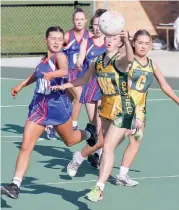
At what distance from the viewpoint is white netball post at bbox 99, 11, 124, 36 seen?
799cm

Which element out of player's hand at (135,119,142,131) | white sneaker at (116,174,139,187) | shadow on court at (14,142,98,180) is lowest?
shadow on court at (14,142,98,180)

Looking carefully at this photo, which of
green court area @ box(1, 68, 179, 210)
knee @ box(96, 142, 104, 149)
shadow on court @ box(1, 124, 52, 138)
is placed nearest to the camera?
green court area @ box(1, 68, 179, 210)

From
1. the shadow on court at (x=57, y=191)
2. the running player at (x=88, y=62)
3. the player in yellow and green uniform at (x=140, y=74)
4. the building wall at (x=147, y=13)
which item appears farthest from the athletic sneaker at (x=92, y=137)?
the building wall at (x=147, y=13)

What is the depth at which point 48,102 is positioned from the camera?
8.84 m

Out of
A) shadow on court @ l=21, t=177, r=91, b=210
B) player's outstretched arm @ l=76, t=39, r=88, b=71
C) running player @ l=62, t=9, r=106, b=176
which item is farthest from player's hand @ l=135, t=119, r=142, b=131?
player's outstretched arm @ l=76, t=39, r=88, b=71

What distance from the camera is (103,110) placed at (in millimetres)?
8531

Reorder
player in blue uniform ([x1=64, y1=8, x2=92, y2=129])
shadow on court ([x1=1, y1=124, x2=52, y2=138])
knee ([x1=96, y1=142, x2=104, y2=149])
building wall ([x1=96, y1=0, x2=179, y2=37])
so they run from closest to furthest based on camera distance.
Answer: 1. knee ([x1=96, y1=142, x2=104, y2=149])
2. player in blue uniform ([x1=64, y1=8, x2=92, y2=129])
3. shadow on court ([x1=1, y1=124, x2=52, y2=138])
4. building wall ([x1=96, y1=0, x2=179, y2=37])

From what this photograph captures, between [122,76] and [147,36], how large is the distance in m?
0.60

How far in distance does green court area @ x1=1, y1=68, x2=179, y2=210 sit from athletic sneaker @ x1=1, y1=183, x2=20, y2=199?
0.24 metres

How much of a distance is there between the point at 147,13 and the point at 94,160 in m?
13.2

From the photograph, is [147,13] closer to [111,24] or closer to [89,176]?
[89,176]

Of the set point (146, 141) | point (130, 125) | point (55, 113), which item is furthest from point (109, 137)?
point (146, 141)

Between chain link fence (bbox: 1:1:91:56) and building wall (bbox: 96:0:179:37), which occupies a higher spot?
building wall (bbox: 96:0:179:37)

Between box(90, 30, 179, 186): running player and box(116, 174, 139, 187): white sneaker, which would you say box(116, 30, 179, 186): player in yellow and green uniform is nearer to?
box(90, 30, 179, 186): running player
